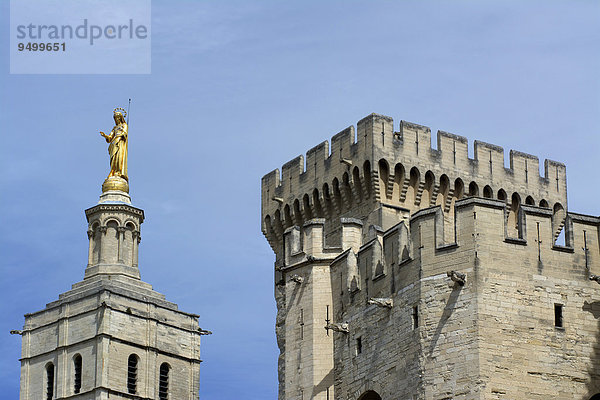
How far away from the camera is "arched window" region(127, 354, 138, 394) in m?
94.2

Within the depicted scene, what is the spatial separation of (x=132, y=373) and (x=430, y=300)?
202ft

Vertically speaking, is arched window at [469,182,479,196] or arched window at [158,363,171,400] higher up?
arched window at [158,363,171,400]

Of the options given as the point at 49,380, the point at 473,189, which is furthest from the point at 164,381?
the point at 473,189

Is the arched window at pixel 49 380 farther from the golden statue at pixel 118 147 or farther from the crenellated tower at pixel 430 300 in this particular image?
the crenellated tower at pixel 430 300

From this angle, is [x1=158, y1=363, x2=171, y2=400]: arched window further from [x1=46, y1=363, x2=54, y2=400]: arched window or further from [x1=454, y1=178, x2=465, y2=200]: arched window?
[x1=454, y1=178, x2=465, y2=200]: arched window

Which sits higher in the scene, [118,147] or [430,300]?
[118,147]

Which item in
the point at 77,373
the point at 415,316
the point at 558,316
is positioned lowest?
the point at 558,316

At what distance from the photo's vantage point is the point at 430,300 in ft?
116

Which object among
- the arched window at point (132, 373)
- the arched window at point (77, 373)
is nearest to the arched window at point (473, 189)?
the arched window at point (132, 373)

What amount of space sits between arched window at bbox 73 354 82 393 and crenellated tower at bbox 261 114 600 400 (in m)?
50.8

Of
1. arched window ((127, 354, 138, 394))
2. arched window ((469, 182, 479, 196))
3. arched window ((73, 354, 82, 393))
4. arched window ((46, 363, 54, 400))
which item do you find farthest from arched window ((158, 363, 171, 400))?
arched window ((469, 182, 479, 196))

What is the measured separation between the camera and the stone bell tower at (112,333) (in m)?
92.8

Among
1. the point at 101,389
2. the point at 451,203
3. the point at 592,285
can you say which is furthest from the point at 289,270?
the point at 101,389

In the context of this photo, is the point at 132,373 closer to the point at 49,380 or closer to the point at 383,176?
the point at 49,380
